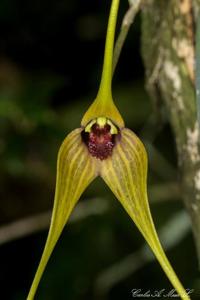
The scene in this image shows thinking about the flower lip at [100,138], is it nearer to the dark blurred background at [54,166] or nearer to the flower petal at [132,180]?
the flower petal at [132,180]

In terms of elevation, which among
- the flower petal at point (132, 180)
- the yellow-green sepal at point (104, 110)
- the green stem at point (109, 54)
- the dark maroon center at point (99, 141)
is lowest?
the flower petal at point (132, 180)

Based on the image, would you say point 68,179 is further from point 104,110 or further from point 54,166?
point 54,166

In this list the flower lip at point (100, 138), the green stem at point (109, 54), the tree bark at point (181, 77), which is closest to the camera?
the green stem at point (109, 54)

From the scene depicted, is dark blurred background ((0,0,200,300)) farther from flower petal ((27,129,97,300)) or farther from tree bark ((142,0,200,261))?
flower petal ((27,129,97,300))

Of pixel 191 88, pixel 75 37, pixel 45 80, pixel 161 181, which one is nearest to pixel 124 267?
pixel 161 181

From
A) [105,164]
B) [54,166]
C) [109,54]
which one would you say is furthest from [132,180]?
[54,166]

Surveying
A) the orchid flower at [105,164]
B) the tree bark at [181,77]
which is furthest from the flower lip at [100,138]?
the tree bark at [181,77]

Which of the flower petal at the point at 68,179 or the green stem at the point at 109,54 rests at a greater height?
the green stem at the point at 109,54
